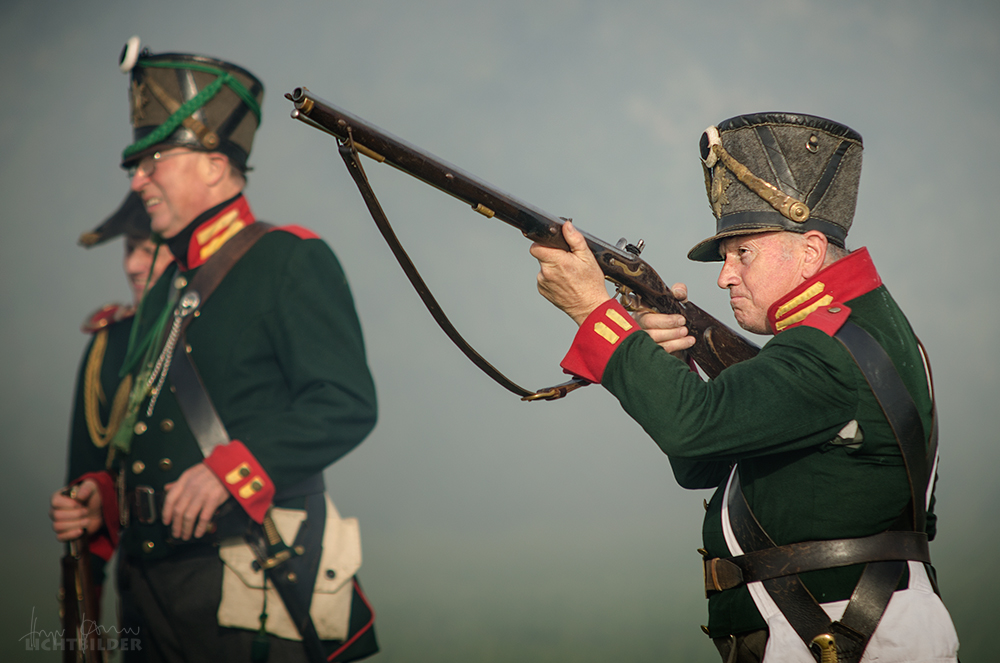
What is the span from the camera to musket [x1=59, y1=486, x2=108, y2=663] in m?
3.04

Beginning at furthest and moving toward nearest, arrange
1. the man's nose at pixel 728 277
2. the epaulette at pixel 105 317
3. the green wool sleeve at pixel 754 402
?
the epaulette at pixel 105 317 < the man's nose at pixel 728 277 < the green wool sleeve at pixel 754 402

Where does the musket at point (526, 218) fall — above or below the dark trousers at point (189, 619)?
above

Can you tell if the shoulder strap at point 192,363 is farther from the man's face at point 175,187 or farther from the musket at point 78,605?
the musket at point 78,605

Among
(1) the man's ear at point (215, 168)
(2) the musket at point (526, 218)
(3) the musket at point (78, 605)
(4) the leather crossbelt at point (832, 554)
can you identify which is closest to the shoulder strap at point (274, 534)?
(1) the man's ear at point (215, 168)

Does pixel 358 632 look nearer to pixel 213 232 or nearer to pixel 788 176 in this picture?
pixel 213 232

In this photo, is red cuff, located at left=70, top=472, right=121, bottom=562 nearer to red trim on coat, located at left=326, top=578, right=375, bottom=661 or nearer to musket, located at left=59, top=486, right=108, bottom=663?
musket, located at left=59, top=486, right=108, bottom=663

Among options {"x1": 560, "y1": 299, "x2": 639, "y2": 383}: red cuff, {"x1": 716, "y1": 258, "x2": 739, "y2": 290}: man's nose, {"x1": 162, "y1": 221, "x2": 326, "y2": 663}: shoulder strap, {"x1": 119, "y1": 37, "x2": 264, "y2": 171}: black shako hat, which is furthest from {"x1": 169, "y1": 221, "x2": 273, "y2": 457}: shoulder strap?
{"x1": 716, "y1": 258, "x2": 739, "y2": 290}: man's nose

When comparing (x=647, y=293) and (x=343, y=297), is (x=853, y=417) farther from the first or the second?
(x=343, y=297)

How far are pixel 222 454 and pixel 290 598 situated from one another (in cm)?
60

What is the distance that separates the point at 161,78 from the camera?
3.24m

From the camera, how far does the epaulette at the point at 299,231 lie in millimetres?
3250

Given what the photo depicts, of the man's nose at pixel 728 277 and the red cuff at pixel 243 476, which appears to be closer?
the man's nose at pixel 728 277

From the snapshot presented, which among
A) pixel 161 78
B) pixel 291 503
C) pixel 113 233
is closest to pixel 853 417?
pixel 291 503

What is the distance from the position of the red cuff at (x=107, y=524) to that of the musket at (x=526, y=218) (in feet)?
6.29
